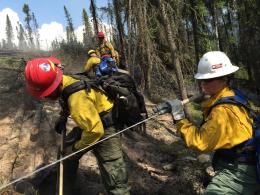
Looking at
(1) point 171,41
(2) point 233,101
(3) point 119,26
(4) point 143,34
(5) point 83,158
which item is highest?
(3) point 119,26

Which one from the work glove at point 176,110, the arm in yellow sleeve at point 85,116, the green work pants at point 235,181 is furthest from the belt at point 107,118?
the green work pants at point 235,181

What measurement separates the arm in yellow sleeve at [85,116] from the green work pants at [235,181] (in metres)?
1.39

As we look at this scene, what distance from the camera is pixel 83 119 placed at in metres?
4.26

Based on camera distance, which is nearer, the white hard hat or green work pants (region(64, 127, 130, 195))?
the white hard hat

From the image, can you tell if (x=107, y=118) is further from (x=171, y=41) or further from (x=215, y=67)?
(x=171, y=41)

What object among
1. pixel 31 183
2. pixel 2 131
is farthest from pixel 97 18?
pixel 31 183

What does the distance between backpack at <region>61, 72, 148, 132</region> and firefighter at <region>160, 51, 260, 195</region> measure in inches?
50.5

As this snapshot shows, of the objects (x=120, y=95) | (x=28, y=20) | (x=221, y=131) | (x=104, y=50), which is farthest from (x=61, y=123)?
(x=28, y=20)

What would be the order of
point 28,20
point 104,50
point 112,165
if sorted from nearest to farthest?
point 112,165
point 104,50
point 28,20

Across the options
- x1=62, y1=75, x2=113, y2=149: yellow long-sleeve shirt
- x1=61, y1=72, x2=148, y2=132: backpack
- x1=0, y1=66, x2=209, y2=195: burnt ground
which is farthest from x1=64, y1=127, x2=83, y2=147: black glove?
x1=0, y1=66, x2=209, y2=195: burnt ground

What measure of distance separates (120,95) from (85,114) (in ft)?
3.02

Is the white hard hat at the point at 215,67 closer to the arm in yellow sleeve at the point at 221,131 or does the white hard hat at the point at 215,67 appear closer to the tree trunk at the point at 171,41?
the arm in yellow sleeve at the point at 221,131

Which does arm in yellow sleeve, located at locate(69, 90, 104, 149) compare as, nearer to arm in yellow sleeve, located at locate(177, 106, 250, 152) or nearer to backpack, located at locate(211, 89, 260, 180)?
arm in yellow sleeve, located at locate(177, 106, 250, 152)

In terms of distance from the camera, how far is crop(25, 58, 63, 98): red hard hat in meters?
4.42
